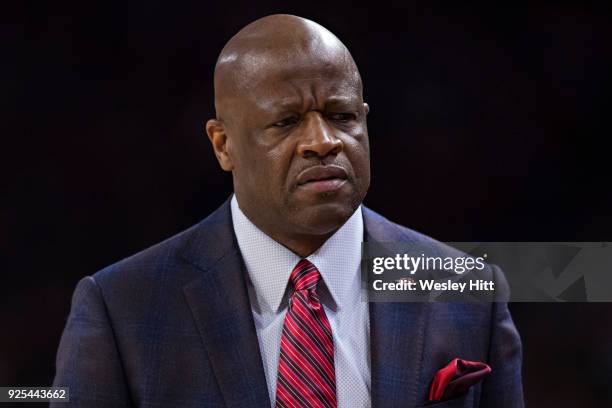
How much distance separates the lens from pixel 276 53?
6.88ft

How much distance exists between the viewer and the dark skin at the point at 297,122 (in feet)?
6.83

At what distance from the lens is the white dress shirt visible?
2160mm

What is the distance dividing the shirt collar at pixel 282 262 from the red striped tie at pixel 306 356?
39mm

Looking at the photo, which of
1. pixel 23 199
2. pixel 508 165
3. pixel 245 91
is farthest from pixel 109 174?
pixel 508 165

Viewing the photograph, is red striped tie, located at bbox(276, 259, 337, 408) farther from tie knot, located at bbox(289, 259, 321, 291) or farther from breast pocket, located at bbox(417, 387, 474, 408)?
breast pocket, located at bbox(417, 387, 474, 408)

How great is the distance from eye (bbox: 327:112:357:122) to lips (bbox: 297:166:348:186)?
0.11 meters

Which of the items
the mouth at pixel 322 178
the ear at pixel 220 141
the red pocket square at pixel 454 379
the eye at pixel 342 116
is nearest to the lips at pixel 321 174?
the mouth at pixel 322 178

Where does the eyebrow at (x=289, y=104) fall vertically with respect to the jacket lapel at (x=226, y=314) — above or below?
above

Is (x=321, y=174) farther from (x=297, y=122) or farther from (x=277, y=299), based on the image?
(x=277, y=299)

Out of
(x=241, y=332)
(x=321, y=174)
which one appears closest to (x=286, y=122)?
(x=321, y=174)

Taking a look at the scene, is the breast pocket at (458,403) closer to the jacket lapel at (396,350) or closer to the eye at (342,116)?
the jacket lapel at (396,350)

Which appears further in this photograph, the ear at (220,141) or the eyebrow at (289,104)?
the ear at (220,141)

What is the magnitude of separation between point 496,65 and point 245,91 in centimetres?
83

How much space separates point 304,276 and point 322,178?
0.77 ft
